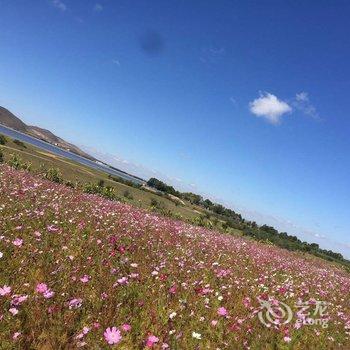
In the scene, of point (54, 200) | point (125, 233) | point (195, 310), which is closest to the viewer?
point (195, 310)

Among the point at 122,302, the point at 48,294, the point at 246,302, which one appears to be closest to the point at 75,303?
the point at 48,294

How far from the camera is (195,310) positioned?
5.96m

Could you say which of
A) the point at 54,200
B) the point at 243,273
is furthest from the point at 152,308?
the point at 54,200

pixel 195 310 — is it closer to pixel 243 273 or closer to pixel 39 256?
pixel 39 256

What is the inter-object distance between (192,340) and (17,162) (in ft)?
91.7

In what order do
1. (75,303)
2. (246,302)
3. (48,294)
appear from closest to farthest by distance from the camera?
(48,294)
(75,303)
(246,302)

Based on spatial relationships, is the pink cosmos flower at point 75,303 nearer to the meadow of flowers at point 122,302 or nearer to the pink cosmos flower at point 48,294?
the meadow of flowers at point 122,302

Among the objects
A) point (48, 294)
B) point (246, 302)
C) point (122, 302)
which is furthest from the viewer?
point (246, 302)

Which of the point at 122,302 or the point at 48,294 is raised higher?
the point at 48,294

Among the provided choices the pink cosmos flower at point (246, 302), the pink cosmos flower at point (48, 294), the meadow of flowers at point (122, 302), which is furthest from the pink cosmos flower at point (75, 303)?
the pink cosmos flower at point (246, 302)

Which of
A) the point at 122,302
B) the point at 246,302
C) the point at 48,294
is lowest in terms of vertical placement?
the point at 122,302

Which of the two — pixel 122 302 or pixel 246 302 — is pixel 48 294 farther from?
pixel 246 302

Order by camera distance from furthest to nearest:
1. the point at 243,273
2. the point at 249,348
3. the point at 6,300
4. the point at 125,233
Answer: the point at 125,233
the point at 243,273
the point at 249,348
the point at 6,300

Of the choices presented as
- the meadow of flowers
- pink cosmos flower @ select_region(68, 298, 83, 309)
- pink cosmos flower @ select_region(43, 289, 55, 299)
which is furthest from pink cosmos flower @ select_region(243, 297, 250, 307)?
pink cosmos flower @ select_region(43, 289, 55, 299)
